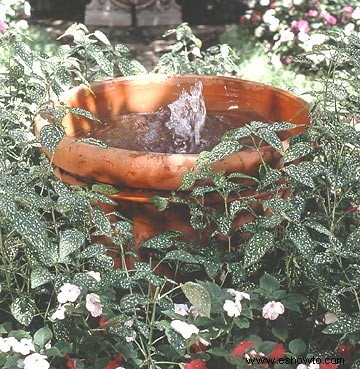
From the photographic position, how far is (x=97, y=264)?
7.13 feet

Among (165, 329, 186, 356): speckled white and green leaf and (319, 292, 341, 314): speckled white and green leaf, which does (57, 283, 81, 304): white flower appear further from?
(319, 292, 341, 314): speckled white and green leaf

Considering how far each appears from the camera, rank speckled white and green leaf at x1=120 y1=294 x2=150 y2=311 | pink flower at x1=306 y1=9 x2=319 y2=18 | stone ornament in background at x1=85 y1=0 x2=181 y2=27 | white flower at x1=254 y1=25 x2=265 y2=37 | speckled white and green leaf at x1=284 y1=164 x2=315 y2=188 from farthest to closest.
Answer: stone ornament in background at x1=85 y1=0 x2=181 y2=27 < white flower at x1=254 y1=25 x2=265 y2=37 < pink flower at x1=306 y1=9 x2=319 y2=18 < speckled white and green leaf at x1=284 y1=164 x2=315 y2=188 < speckled white and green leaf at x1=120 y1=294 x2=150 y2=311

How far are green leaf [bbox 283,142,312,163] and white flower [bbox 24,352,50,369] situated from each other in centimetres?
86

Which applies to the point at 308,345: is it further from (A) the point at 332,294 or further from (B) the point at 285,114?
(B) the point at 285,114

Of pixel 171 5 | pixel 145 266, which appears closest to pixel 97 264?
pixel 145 266

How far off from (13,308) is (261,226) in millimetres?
703

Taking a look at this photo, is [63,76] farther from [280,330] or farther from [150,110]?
[280,330]

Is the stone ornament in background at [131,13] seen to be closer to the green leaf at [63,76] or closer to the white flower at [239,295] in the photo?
the green leaf at [63,76]

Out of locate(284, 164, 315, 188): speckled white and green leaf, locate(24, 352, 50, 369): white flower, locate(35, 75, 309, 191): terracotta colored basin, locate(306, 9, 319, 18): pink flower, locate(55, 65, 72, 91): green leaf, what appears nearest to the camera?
locate(24, 352, 50, 369): white flower

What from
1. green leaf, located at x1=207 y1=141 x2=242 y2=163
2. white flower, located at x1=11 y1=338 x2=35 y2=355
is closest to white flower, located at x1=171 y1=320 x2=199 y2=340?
white flower, located at x1=11 y1=338 x2=35 y2=355

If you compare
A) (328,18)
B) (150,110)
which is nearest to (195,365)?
(150,110)

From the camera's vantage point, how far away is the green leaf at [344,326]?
1953 millimetres

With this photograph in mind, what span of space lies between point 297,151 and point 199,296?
578mm

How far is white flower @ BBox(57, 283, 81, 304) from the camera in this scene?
1.94 meters
